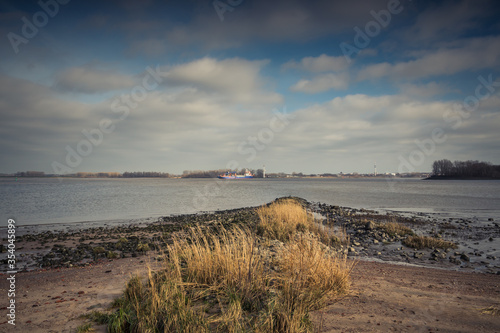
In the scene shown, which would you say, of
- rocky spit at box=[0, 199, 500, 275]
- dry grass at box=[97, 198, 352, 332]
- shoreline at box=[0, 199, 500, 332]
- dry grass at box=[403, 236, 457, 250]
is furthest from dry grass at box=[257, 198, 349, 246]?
dry grass at box=[97, 198, 352, 332]

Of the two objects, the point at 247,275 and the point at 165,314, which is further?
the point at 247,275

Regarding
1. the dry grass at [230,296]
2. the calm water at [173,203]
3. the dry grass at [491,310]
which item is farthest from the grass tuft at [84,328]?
the calm water at [173,203]

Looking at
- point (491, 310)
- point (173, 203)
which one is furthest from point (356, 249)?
point (173, 203)

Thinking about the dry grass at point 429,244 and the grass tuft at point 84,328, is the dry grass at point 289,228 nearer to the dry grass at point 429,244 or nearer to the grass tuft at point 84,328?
the dry grass at point 429,244

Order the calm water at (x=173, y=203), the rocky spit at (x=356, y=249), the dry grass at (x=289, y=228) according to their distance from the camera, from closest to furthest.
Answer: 1. the rocky spit at (x=356, y=249)
2. the dry grass at (x=289, y=228)
3. the calm water at (x=173, y=203)

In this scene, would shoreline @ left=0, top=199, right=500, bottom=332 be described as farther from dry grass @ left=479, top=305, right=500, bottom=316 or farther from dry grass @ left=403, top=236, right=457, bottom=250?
dry grass @ left=403, top=236, right=457, bottom=250

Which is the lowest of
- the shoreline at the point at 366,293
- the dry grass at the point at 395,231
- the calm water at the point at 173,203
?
the calm water at the point at 173,203

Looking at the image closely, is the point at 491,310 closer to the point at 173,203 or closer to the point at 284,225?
the point at 284,225

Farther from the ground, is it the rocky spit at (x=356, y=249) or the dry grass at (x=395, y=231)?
the dry grass at (x=395, y=231)

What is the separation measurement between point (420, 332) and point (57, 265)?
42.3 feet

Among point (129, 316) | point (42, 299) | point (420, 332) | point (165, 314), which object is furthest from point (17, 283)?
point (420, 332)

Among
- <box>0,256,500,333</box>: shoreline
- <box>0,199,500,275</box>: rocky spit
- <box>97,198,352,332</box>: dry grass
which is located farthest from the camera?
<box>0,199,500,275</box>: rocky spit

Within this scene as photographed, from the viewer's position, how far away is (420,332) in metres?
5.12

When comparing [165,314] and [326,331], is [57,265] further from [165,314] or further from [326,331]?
[326,331]
